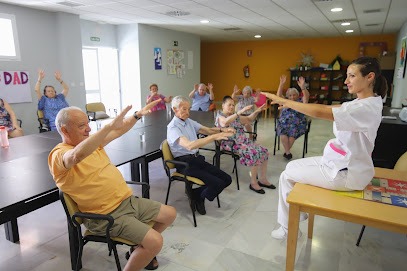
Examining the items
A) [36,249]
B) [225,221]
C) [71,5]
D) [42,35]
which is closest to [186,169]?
[225,221]

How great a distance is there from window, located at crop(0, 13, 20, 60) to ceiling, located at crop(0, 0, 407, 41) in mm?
367

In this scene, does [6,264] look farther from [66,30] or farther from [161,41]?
[161,41]

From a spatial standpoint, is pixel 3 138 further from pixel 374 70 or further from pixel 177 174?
pixel 374 70

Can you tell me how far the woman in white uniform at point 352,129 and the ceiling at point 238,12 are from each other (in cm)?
375

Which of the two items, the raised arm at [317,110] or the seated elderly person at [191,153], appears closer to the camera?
the raised arm at [317,110]

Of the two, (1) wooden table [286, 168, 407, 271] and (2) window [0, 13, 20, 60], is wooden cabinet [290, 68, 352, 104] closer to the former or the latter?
(2) window [0, 13, 20, 60]

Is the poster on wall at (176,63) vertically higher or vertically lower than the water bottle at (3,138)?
higher

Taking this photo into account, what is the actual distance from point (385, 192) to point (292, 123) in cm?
292

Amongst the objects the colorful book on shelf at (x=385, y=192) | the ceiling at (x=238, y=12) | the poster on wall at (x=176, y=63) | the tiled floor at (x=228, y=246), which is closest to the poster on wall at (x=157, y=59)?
the poster on wall at (x=176, y=63)

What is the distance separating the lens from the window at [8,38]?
526cm

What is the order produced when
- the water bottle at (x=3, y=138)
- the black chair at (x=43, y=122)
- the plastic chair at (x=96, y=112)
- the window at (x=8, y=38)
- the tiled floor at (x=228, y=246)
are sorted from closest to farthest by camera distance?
the tiled floor at (x=228, y=246) → the water bottle at (x=3, y=138) → the black chair at (x=43, y=122) → the window at (x=8, y=38) → the plastic chair at (x=96, y=112)

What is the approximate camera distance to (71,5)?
17.5 feet

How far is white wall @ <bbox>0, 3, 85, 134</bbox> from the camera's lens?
5524mm

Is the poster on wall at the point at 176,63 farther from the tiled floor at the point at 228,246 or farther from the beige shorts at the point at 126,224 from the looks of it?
the beige shorts at the point at 126,224
